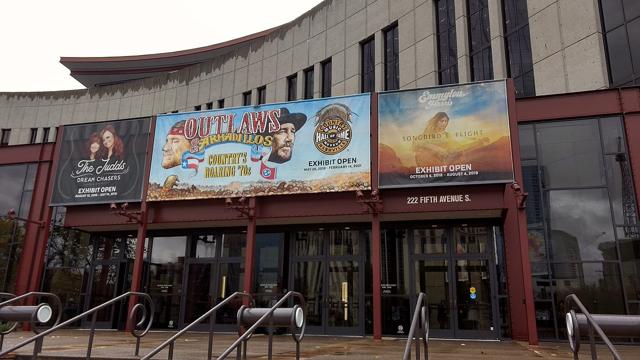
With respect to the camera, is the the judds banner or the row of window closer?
the the judds banner

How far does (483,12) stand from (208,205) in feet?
46.2

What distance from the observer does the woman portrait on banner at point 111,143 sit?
18.9m

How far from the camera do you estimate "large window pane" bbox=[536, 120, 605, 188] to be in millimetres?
15391

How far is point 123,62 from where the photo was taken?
3953 centimetres

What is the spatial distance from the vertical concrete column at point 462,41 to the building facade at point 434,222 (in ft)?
0.24

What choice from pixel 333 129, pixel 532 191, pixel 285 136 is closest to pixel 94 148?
pixel 285 136

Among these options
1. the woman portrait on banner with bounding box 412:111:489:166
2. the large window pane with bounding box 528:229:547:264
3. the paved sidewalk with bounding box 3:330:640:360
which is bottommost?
the paved sidewalk with bounding box 3:330:640:360

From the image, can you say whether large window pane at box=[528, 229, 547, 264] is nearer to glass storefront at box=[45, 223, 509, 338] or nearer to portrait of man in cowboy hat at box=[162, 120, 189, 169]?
glass storefront at box=[45, 223, 509, 338]

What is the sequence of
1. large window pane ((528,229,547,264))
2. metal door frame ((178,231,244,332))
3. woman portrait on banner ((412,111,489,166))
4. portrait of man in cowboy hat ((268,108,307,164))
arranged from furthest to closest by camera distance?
metal door frame ((178,231,244,332)) → portrait of man in cowboy hat ((268,108,307,164)) → large window pane ((528,229,547,264)) → woman portrait on banner ((412,111,489,166))

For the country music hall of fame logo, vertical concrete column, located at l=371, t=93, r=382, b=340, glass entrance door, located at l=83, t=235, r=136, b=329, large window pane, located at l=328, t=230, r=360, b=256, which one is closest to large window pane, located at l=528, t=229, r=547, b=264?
vertical concrete column, located at l=371, t=93, r=382, b=340

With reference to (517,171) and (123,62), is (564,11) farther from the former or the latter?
(123,62)

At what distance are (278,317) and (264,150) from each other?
8749mm

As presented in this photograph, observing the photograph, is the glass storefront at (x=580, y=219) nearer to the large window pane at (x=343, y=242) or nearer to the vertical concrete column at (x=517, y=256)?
the vertical concrete column at (x=517, y=256)

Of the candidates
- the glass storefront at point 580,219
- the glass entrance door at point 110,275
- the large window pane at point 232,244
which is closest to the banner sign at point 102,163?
the glass entrance door at point 110,275
